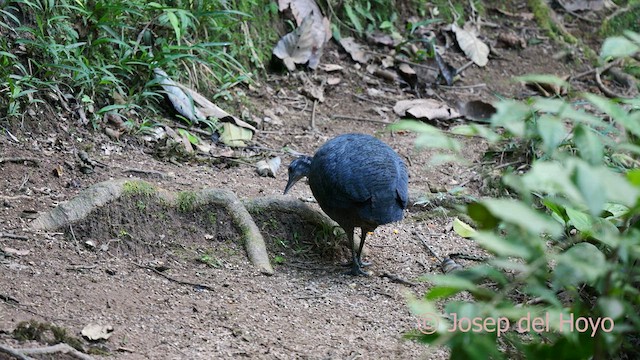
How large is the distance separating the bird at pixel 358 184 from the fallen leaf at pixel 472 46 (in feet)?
13.2

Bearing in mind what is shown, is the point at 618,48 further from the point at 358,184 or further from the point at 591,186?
the point at 358,184

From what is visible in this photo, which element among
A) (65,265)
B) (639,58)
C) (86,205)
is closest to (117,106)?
(86,205)

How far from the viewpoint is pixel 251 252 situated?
14.4 feet

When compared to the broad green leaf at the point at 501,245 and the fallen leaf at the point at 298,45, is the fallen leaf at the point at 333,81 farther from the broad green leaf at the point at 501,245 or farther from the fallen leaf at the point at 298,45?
the broad green leaf at the point at 501,245

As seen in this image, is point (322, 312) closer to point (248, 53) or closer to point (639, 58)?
point (248, 53)

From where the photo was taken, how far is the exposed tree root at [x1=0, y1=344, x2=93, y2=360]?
2680 mm

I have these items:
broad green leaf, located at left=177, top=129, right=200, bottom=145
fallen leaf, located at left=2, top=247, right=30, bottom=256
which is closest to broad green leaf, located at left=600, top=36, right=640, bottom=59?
fallen leaf, located at left=2, top=247, right=30, bottom=256

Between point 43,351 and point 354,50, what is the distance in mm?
5687

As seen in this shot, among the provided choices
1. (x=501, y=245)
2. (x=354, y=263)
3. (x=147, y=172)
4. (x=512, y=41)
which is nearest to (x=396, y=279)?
(x=354, y=263)

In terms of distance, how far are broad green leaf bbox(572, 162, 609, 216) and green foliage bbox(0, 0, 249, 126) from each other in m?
4.22

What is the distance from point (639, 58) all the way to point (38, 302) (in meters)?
7.80

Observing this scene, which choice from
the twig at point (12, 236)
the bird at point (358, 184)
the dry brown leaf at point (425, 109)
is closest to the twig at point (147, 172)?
the bird at point (358, 184)

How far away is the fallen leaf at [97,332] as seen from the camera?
10.3 ft

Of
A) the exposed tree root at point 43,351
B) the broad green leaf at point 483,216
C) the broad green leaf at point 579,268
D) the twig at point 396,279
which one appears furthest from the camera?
the twig at point 396,279
